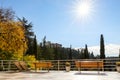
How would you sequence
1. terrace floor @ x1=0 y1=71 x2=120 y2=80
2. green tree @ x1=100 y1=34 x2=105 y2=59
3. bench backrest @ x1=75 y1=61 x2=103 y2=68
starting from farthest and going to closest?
green tree @ x1=100 y1=34 x2=105 y2=59 → bench backrest @ x1=75 y1=61 x2=103 y2=68 → terrace floor @ x1=0 y1=71 x2=120 y2=80

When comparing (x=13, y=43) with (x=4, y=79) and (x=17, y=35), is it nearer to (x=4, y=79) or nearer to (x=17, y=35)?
(x=17, y=35)

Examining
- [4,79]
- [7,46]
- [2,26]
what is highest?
[2,26]

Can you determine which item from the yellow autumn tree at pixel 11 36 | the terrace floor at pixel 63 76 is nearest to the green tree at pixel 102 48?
the yellow autumn tree at pixel 11 36

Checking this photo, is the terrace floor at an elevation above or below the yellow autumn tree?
below

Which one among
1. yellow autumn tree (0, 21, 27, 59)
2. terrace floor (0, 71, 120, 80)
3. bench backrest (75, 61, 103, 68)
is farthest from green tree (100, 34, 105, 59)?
terrace floor (0, 71, 120, 80)

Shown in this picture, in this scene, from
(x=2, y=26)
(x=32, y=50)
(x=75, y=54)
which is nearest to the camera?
(x=2, y=26)

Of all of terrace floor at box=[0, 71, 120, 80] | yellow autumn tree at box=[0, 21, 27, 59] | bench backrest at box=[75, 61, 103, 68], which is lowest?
terrace floor at box=[0, 71, 120, 80]

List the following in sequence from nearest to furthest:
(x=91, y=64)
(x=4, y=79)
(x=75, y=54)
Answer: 1. (x=4, y=79)
2. (x=91, y=64)
3. (x=75, y=54)

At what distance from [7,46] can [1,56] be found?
465cm

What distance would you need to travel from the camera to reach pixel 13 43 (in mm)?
33250

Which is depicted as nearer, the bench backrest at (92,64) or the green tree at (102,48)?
the bench backrest at (92,64)

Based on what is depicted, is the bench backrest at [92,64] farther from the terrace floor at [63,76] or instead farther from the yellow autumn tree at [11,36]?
the yellow autumn tree at [11,36]

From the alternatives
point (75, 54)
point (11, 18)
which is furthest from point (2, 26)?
point (75, 54)

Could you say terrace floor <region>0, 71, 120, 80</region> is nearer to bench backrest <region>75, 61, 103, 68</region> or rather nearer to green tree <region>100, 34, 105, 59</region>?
bench backrest <region>75, 61, 103, 68</region>
